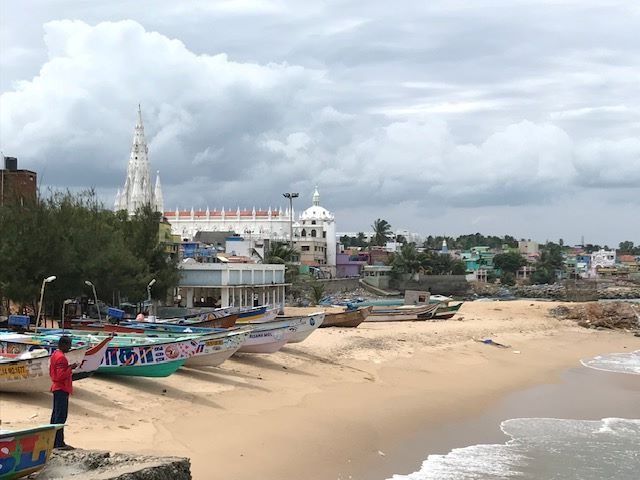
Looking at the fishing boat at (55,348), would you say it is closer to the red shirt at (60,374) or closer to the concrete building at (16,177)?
the red shirt at (60,374)

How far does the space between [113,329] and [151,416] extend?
33.0 feet

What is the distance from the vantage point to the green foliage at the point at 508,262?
142125mm

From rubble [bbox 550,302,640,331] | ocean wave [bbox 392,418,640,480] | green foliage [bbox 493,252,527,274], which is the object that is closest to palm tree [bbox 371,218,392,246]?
green foliage [bbox 493,252,527,274]

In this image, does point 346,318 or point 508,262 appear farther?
point 508,262

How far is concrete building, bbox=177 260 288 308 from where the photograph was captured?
154ft

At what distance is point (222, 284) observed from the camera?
46.6m

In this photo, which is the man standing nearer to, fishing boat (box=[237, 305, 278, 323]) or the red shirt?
the red shirt

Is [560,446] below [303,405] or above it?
below

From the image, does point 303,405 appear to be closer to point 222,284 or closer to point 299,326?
point 299,326

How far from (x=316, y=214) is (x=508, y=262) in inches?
1626

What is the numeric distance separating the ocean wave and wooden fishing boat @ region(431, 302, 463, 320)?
29.8 meters

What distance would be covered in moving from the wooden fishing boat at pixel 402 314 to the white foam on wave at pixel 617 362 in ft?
Answer: 44.0

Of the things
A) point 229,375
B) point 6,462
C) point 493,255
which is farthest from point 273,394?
point 493,255

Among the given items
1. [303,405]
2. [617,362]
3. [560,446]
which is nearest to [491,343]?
[617,362]
